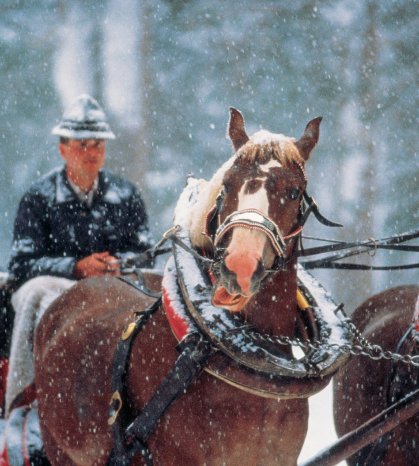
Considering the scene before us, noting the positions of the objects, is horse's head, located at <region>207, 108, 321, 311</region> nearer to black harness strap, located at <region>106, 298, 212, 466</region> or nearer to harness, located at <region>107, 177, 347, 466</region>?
harness, located at <region>107, 177, 347, 466</region>

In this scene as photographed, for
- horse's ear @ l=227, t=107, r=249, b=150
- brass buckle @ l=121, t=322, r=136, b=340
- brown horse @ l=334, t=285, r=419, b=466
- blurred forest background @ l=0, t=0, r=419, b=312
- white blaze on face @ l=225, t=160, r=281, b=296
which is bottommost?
brown horse @ l=334, t=285, r=419, b=466

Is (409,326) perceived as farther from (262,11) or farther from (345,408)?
(262,11)

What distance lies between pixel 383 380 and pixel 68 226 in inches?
67.4

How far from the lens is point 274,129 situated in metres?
10.8

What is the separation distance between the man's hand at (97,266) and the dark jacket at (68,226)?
0.13 ft

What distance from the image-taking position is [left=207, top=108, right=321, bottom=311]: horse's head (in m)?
2.22

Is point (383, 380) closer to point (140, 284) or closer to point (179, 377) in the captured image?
point (140, 284)

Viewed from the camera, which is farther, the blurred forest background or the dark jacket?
the blurred forest background

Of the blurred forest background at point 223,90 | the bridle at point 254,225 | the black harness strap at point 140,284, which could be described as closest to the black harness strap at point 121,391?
the black harness strap at point 140,284

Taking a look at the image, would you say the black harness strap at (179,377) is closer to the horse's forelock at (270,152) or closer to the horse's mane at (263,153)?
the horse's mane at (263,153)

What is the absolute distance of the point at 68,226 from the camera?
403cm

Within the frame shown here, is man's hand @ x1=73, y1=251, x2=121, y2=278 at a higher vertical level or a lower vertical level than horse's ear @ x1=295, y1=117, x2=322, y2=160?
lower

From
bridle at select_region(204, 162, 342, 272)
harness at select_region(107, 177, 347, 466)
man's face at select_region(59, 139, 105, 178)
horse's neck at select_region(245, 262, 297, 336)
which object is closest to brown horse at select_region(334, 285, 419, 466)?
harness at select_region(107, 177, 347, 466)

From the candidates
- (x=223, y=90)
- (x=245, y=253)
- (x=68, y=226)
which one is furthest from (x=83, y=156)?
(x=223, y=90)
